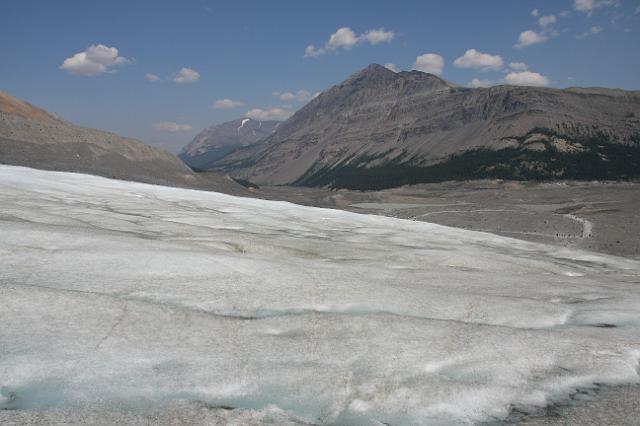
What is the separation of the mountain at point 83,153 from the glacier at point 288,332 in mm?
56412

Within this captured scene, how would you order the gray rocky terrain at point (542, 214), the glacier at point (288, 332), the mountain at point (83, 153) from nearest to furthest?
the glacier at point (288, 332)
the gray rocky terrain at point (542, 214)
the mountain at point (83, 153)

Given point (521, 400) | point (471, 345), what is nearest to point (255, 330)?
point (471, 345)

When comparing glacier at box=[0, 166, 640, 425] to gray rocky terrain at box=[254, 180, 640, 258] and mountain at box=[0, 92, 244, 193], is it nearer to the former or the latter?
gray rocky terrain at box=[254, 180, 640, 258]

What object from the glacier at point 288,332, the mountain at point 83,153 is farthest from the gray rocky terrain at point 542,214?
the glacier at point 288,332

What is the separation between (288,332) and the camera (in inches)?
333

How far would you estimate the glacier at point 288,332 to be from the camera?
21.5 feet

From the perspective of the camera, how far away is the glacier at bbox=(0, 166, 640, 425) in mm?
6543

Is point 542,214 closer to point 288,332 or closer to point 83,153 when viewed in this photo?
point 83,153

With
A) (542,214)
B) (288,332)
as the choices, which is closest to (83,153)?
(542,214)

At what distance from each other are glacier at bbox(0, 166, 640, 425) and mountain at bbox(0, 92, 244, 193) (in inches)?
2221

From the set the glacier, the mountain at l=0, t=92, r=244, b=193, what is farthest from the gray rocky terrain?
the glacier

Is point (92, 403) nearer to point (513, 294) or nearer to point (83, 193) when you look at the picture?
point (513, 294)

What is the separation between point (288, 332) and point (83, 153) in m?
73.2

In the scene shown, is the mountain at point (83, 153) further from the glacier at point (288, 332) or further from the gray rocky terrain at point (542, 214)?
the glacier at point (288, 332)
